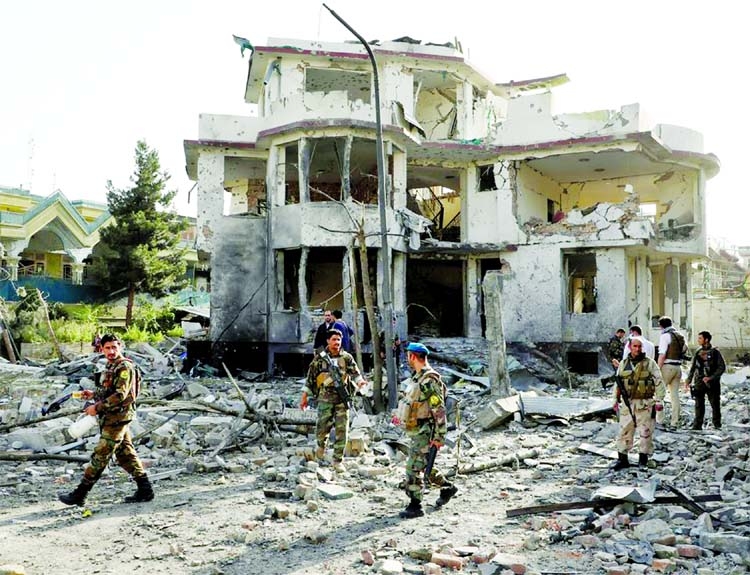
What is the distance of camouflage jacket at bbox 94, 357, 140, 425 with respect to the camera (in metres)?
6.07

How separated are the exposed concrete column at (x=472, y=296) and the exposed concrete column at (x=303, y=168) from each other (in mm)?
6466

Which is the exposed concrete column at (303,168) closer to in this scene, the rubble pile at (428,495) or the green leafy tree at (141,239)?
the rubble pile at (428,495)

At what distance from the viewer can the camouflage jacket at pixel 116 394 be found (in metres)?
6.07

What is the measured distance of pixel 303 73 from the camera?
20.0 meters

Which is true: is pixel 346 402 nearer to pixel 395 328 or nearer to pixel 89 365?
pixel 395 328

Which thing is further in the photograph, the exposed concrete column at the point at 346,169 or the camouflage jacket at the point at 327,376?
the exposed concrete column at the point at 346,169

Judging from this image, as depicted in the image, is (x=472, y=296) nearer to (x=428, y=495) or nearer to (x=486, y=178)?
(x=486, y=178)

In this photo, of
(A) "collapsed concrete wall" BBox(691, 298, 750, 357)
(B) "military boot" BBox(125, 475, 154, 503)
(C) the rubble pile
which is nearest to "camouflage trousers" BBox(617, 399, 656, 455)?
(C) the rubble pile

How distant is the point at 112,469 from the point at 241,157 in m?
13.5

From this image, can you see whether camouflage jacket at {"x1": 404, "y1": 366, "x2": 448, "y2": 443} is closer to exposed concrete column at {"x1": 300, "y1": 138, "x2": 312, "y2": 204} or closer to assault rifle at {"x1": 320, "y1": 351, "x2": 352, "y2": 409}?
assault rifle at {"x1": 320, "y1": 351, "x2": 352, "y2": 409}

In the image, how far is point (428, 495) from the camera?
6.71 metres

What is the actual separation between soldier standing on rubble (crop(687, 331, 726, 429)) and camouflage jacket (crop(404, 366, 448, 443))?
17.9 ft

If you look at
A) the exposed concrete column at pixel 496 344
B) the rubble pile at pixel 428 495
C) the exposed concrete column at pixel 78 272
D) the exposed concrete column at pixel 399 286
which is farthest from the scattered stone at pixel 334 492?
the exposed concrete column at pixel 78 272

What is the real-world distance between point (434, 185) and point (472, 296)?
14.8 feet
